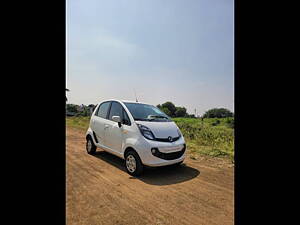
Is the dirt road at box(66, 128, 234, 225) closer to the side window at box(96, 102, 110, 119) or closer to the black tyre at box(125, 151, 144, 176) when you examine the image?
the black tyre at box(125, 151, 144, 176)

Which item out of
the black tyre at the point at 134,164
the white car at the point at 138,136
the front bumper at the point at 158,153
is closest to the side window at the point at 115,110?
the white car at the point at 138,136

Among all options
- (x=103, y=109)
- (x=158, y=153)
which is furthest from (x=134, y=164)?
(x=103, y=109)

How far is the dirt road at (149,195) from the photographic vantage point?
2.06 m

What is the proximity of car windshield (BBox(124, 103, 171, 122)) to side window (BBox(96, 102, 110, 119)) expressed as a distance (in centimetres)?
70

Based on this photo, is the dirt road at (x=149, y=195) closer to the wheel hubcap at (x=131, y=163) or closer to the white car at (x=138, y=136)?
the wheel hubcap at (x=131, y=163)

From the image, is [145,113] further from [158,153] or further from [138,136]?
[158,153]

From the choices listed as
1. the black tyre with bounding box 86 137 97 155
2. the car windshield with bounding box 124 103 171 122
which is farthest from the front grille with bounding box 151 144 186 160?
the black tyre with bounding box 86 137 97 155

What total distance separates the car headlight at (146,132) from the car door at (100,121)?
1.27m

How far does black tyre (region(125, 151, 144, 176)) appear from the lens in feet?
10.8
